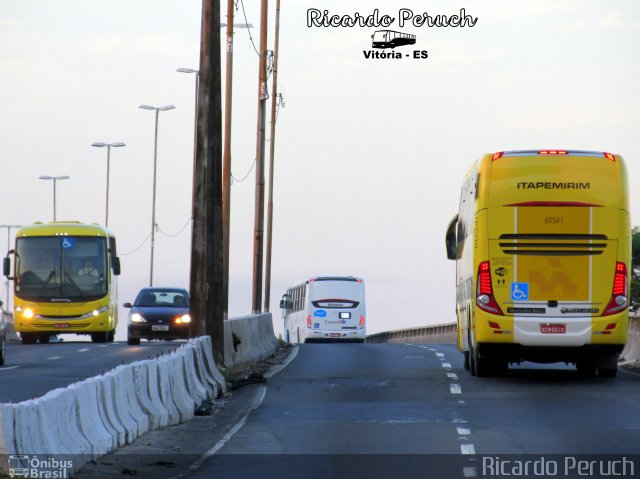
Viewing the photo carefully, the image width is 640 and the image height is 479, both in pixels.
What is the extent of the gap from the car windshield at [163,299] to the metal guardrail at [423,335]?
74.3 feet

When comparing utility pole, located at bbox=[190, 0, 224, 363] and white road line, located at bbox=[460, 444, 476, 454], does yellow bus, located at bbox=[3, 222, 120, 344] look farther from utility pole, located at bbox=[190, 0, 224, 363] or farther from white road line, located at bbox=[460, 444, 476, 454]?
white road line, located at bbox=[460, 444, 476, 454]

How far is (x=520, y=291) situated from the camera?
26062mm

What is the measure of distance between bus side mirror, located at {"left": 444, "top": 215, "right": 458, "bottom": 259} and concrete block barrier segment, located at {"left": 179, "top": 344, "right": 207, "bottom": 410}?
10.9m

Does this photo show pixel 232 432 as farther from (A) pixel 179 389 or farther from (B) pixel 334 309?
(B) pixel 334 309

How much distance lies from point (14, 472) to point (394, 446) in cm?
554

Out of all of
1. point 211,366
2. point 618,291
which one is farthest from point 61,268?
point 618,291

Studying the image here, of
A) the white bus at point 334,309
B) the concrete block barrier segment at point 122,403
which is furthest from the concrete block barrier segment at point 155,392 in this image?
the white bus at point 334,309

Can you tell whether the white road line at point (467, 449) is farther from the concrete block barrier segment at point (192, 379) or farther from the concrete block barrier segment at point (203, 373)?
the concrete block barrier segment at point (203, 373)

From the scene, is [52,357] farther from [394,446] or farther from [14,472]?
[14,472]

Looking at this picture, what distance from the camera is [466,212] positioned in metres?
28.7

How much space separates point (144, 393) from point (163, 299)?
2880 centimetres

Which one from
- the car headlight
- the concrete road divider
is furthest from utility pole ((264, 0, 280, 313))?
the concrete road divider

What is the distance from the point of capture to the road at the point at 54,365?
80.7ft

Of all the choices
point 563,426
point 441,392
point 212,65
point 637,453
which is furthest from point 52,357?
point 637,453
